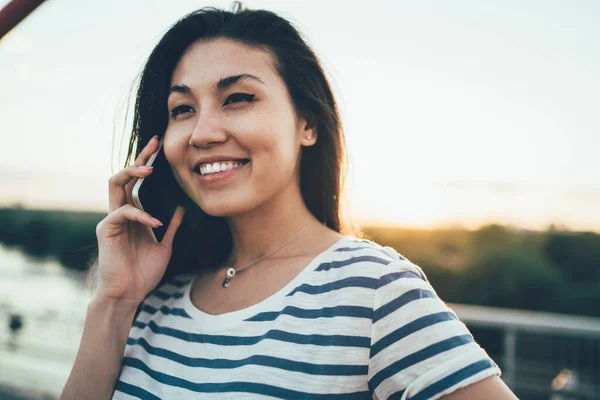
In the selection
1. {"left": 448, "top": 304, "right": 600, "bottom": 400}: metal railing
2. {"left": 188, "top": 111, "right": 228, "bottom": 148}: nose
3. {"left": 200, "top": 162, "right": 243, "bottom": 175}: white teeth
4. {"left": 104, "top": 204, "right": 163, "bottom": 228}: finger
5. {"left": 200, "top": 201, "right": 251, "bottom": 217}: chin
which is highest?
{"left": 188, "top": 111, "right": 228, "bottom": 148}: nose

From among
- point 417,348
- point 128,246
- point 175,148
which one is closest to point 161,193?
point 128,246

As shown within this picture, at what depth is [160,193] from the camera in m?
2.04

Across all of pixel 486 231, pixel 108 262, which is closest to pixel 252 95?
pixel 108 262

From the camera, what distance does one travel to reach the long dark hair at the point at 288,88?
5.81 feet

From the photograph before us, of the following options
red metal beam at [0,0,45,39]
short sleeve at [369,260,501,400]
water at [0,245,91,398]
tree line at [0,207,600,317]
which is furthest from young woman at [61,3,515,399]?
tree line at [0,207,600,317]

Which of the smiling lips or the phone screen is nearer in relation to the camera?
the smiling lips

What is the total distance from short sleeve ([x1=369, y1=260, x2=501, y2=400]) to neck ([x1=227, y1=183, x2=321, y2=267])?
1.76 feet

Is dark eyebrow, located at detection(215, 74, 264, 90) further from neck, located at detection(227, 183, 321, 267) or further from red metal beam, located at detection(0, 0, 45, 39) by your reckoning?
red metal beam, located at detection(0, 0, 45, 39)

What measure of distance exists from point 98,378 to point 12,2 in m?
1.18

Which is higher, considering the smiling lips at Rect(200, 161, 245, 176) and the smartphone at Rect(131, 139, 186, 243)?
the smiling lips at Rect(200, 161, 245, 176)

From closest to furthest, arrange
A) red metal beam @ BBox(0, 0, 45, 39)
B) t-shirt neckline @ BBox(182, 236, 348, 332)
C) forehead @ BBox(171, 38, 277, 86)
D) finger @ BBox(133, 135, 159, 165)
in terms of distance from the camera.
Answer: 1. red metal beam @ BBox(0, 0, 45, 39)
2. t-shirt neckline @ BBox(182, 236, 348, 332)
3. forehead @ BBox(171, 38, 277, 86)
4. finger @ BBox(133, 135, 159, 165)

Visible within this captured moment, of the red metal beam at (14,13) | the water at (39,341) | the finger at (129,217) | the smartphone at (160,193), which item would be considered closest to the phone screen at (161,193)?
the smartphone at (160,193)

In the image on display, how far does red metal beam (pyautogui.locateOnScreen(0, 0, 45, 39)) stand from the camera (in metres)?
0.96

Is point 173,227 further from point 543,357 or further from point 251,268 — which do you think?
point 543,357
